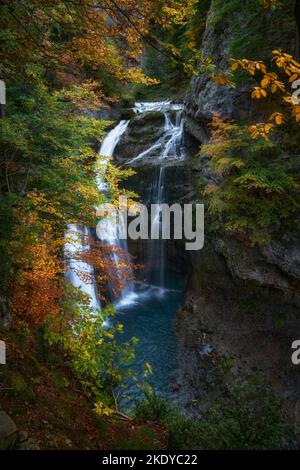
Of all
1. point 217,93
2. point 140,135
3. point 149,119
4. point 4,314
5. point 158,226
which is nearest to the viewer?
point 4,314

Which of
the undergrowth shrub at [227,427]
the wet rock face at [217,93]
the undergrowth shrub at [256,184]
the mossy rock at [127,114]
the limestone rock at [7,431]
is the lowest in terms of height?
the undergrowth shrub at [227,427]

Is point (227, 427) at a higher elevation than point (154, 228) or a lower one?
lower

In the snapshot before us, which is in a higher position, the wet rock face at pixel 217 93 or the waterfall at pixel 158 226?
the wet rock face at pixel 217 93

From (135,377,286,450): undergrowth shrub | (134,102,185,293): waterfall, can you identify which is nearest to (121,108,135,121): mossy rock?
(134,102,185,293): waterfall

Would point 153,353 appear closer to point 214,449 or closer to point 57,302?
point 57,302

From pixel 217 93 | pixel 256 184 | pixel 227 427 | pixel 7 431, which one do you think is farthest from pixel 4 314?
pixel 217 93

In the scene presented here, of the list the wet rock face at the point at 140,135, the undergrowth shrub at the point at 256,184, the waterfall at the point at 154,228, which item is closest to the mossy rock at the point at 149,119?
the wet rock face at the point at 140,135

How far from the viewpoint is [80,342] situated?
16.1 feet

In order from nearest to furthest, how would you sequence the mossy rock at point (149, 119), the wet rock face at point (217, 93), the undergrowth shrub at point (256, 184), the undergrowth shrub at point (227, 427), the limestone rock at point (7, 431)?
the limestone rock at point (7, 431)
the undergrowth shrub at point (227, 427)
the undergrowth shrub at point (256, 184)
the wet rock face at point (217, 93)
the mossy rock at point (149, 119)

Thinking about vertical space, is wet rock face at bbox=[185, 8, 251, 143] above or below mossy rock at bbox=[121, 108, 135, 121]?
below

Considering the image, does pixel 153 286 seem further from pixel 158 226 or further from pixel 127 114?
pixel 127 114

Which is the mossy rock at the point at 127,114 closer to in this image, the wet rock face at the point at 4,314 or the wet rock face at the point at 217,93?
the wet rock face at the point at 217,93

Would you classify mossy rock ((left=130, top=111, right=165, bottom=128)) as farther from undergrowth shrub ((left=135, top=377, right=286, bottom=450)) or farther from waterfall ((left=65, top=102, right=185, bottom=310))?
undergrowth shrub ((left=135, top=377, right=286, bottom=450))
